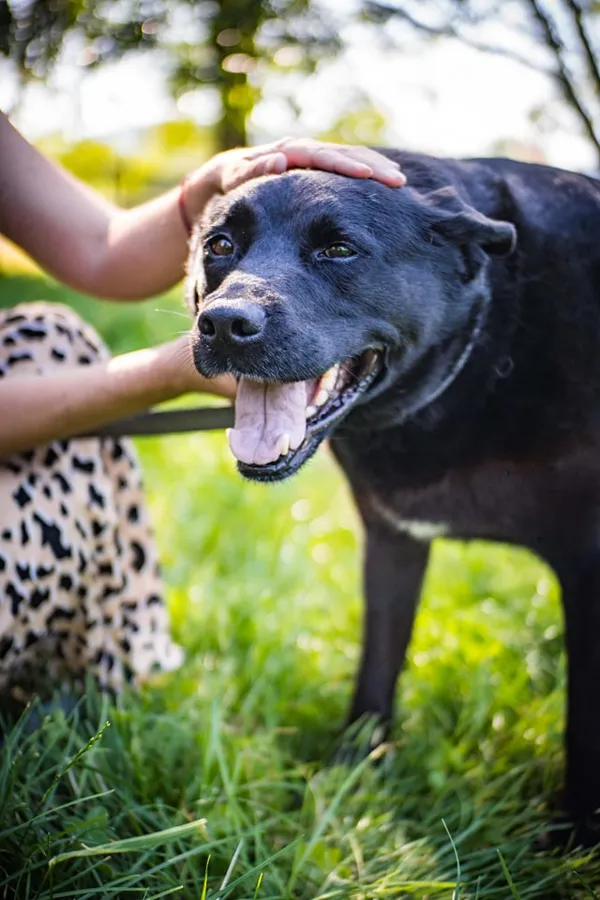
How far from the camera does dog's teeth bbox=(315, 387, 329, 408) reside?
1.71m

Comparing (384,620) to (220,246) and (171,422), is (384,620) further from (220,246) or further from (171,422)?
(220,246)

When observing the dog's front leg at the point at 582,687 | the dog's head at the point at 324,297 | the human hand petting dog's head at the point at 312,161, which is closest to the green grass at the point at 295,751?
the dog's front leg at the point at 582,687

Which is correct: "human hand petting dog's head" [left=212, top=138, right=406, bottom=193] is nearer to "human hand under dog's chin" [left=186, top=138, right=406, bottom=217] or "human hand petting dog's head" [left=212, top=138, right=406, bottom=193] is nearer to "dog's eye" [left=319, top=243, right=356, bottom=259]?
"human hand under dog's chin" [left=186, top=138, right=406, bottom=217]

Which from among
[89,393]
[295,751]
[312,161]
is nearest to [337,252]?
[312,161]

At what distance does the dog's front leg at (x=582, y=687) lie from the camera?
1.82 m

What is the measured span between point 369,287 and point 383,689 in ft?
3.64

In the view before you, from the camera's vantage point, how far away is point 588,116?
2.41 m

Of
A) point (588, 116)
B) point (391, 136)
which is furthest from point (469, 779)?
point (391, 136)

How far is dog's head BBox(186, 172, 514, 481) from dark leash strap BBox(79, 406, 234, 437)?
243mm

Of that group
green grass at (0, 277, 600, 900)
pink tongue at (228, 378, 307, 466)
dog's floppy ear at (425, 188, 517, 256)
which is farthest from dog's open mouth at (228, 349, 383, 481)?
green grass at (0, 277, 600, 900)

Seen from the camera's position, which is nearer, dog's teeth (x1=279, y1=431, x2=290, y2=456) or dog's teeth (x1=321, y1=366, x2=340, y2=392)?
dog's teeth (x1=279, y1=431, x2=290, y2=456)

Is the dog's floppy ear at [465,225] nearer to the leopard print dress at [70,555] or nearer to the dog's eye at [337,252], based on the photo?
the dog's eye at [337,252]

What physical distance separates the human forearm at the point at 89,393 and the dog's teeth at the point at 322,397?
0.17 meters

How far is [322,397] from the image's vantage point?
5.63 ft
